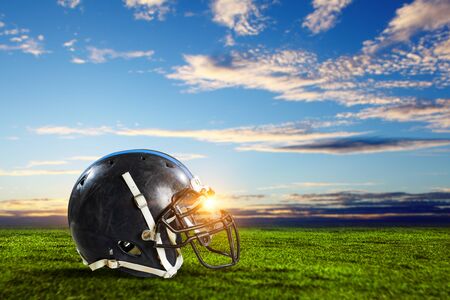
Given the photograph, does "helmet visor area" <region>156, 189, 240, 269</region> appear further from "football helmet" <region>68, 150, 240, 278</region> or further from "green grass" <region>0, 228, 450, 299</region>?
"green grass" <region>0, 228, 450, 299</region>

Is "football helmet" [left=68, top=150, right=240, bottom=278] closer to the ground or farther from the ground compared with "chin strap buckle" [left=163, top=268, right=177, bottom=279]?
farther from the ground

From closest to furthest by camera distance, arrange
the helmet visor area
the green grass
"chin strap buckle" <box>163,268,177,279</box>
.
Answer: the green grass
the helmet visor area
"chin strap buckle" <box>163,268,177,279</box>

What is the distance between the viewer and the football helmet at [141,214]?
17.6ft

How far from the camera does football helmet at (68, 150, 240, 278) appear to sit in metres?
5.36

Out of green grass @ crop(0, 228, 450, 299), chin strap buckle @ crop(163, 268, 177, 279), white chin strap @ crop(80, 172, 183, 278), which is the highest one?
white chin strap @ crop(80, 172, 183, 278)

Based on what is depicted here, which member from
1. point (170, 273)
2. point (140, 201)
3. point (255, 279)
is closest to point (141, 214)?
point (140, 201)

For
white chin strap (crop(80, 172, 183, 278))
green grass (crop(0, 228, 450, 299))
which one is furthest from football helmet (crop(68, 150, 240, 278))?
green grass (crop(0, 228, 450, 299))

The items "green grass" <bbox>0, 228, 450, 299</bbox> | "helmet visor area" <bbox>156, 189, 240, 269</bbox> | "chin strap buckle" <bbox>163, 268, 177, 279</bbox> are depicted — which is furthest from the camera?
"chin strap buckle" <bbox>163, 268, 177, 279</bbox>

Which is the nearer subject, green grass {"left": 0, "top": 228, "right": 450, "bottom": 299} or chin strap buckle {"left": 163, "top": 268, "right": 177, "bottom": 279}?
green grass {"left": 0, "top": 228, "right": 450, "bottom": 299}

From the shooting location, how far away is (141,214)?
536 centimetres

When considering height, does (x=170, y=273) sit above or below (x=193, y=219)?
below

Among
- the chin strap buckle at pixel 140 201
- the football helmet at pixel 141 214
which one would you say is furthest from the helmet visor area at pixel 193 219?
the chin strap buckle at pixel 140 201

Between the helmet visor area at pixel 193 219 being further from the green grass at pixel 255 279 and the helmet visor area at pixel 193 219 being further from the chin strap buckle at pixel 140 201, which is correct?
the green grass at pixel 255 279

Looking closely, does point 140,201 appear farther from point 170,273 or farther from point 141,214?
point 170,273
